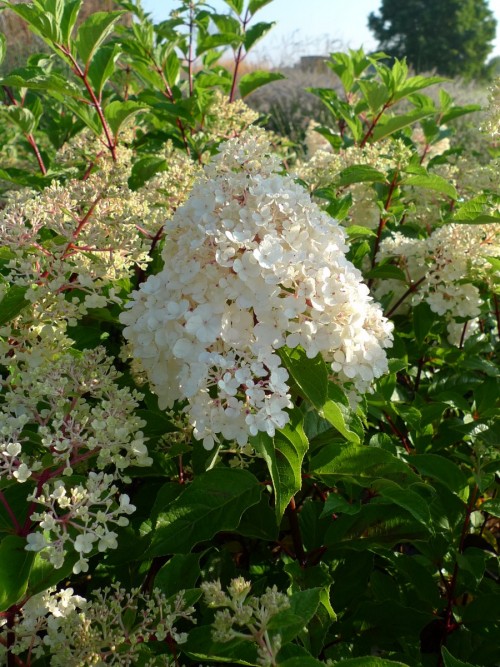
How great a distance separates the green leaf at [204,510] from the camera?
4.27 ft

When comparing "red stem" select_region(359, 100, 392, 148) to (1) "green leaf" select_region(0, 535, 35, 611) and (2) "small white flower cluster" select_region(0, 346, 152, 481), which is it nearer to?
(2) "small white flower cluster" select_region(0, 346, 152, 481)

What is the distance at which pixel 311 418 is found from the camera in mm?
1527

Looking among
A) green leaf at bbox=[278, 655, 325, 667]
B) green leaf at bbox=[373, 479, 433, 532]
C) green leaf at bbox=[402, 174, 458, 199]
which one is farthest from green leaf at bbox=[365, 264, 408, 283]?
green leaf at bbox=[278, 655, 325, 667]

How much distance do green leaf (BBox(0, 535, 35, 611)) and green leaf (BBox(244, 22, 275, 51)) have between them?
2.13 m

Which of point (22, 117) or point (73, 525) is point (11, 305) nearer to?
point (73, 525)

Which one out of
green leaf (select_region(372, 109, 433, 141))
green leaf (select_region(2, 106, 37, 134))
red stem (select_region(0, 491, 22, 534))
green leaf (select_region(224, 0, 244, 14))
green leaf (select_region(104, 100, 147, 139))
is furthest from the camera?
green leaf (select_region(224, 0, 244, 14))

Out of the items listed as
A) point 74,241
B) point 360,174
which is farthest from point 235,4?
point 74,241

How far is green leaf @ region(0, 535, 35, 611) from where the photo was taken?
1067mm

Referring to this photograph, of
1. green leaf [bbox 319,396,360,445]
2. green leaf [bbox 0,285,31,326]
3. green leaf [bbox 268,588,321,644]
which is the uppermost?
green leaf [bbox 319,396,360,445]

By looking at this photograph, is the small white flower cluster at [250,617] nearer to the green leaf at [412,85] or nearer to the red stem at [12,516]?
the red stem at [12,516]

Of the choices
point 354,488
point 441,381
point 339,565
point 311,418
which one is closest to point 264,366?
point 311,418

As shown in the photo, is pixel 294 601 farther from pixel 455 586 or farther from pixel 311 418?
pixel 455 586

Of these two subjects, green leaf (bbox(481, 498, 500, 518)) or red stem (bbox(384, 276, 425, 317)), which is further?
red stem (bbox(384, 276, 425, 317))

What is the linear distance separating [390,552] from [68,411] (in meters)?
0.85
